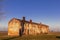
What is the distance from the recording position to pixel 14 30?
4822 cm

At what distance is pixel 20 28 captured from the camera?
47.8 metres

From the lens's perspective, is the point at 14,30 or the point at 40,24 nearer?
the point at 14,30

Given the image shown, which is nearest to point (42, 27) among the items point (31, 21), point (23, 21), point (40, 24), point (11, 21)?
point (40, 24)

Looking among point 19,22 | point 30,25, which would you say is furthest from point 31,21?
point 19,22

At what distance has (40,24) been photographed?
53.7 meters

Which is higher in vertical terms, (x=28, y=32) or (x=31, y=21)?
(x=31, y=21)

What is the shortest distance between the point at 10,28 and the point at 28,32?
22.3ft

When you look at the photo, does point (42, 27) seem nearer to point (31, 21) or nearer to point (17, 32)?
point (31, 21)

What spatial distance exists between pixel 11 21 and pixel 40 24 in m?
11.9

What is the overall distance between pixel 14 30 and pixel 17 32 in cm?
152

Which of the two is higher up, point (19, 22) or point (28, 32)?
point (19, 22)

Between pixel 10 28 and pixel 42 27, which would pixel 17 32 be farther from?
pixel 42 27

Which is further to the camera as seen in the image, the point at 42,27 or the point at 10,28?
the point at 42,27

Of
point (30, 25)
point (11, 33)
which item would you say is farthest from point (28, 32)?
point (11, 33)
